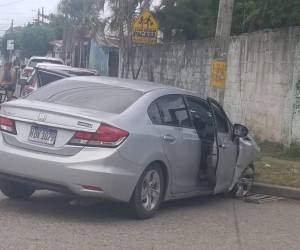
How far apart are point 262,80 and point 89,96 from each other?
316 inches

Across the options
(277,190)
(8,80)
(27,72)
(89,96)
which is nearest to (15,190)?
(89,96)

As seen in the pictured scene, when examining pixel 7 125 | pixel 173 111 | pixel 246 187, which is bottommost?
pixel 246 187

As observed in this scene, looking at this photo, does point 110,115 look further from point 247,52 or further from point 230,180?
point 247,52

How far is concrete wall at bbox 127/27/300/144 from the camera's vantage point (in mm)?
14703

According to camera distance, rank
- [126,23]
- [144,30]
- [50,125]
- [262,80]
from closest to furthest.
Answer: [50,125] → [262,80] → [144,30] → [126,23]

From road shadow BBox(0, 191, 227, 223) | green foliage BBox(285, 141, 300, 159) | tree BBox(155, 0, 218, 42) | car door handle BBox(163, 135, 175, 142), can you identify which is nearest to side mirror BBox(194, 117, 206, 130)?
car door handle BBox(163, 135, 175, 142)

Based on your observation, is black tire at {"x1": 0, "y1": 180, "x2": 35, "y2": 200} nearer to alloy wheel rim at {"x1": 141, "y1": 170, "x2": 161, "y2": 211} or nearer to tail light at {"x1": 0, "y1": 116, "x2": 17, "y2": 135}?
tail light at {"x1": 0, "y1": 116, "x2": 17, "y2": 135}

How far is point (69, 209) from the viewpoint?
8742 mm

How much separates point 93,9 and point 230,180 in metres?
31.7

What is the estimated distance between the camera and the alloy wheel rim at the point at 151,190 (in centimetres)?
838

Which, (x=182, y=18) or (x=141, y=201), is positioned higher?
(x=182, y=18)

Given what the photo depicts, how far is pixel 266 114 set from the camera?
15812 millimetres

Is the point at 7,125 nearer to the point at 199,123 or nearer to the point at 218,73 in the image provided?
the point at 199,123

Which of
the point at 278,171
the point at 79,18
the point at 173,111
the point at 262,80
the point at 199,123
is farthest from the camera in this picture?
the point at 79,18
